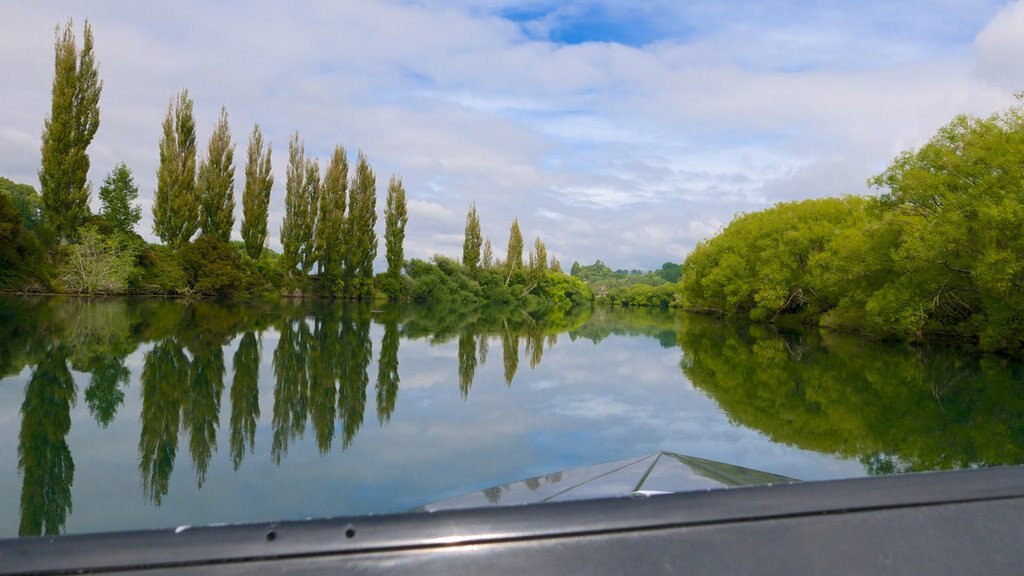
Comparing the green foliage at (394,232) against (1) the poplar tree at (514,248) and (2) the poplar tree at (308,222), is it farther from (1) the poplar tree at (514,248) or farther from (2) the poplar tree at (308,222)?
(1) the poplar tree at (514,248)

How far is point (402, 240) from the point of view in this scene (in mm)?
45875

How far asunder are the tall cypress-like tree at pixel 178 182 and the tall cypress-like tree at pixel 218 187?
0.88m

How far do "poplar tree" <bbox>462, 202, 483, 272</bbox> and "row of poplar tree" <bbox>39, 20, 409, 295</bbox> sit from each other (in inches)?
441

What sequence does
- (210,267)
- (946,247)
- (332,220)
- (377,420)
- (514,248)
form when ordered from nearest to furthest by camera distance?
(377,420) < (946,247) < (210,267) < (332,220) < (514,248)

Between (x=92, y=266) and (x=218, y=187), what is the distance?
978cm

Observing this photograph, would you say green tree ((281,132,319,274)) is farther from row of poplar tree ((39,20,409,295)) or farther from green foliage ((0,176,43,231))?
green foliage ((0,176,43,231))

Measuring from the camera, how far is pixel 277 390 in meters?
7.36

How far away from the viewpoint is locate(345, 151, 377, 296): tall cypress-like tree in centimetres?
4194

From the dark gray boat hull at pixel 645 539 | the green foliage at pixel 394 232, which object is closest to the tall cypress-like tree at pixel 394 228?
the green foliage at pixel 394 232

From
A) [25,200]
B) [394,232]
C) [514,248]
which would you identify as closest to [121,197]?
[25,200]

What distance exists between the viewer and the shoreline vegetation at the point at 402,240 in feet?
55.2

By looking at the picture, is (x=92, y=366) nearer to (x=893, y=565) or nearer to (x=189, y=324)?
(x=189, y=324)

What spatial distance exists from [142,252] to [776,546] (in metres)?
33.5

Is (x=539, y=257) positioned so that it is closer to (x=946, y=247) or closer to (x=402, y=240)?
(x=402, y=240)
